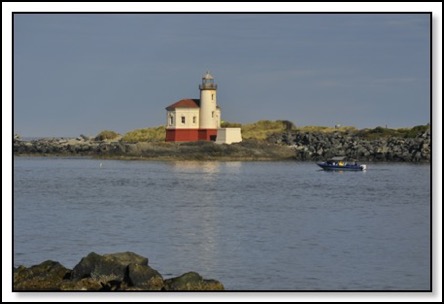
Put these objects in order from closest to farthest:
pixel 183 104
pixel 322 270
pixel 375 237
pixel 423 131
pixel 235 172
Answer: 1. pixel 322 270
2. pixel 375 237
3. pixel 235 172
4. pixel 183 104
5. pixel 423 131

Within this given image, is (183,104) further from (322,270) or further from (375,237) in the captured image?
(322,270)

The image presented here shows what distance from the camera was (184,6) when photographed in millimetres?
9688

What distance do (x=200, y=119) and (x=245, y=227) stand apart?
33.5 m

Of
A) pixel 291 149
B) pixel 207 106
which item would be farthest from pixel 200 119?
pixel 291 149

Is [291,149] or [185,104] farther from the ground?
[185,104]

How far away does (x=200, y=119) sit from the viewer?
176 feet

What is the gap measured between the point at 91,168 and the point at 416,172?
19102 millimetres

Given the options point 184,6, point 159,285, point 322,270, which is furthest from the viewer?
point 322,270

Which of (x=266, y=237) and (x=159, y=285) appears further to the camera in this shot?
(x=266, y=237)

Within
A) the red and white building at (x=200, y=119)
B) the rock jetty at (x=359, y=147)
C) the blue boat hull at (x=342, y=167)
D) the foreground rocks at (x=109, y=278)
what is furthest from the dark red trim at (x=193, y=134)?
the foreground rocks at (x=109, y=278)

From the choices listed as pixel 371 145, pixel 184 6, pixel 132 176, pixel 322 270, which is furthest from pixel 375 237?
pixel 371 145

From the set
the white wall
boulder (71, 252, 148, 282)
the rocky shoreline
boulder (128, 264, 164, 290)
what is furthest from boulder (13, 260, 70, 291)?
the white wall

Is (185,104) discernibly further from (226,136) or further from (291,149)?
(291,149)

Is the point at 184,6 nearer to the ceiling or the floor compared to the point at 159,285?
nearer to the ceiling
